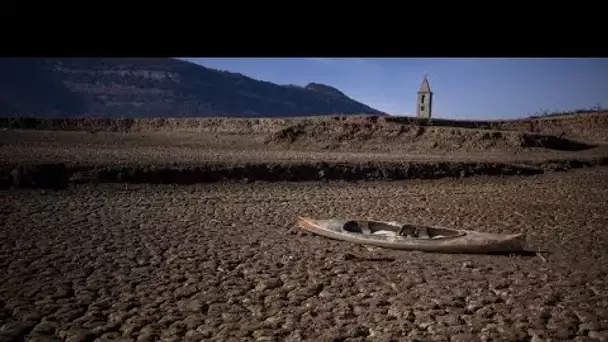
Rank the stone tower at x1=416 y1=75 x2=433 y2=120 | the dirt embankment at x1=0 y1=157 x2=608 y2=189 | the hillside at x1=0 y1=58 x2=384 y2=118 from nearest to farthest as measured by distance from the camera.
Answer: the dirt embankment at x1=0 y1=157 x2=608 y2=189
the stone tower at x1=416 y1=75 x2=433 y2=120
the hillside at x1=0 y1=58 x2=384 y2=118

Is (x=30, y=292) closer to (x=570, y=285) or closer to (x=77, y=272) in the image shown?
(x=77, y=272)

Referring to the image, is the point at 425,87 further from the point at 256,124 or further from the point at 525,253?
the point at 525,253

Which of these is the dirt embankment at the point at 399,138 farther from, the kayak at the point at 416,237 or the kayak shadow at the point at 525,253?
the kayak shadow at the point at 525,253

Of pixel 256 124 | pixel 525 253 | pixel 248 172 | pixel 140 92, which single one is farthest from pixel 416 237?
pixel 140 92

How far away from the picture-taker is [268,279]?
510cm

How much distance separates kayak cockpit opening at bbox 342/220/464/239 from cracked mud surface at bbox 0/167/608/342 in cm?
45

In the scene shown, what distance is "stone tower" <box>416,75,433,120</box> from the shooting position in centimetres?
3450

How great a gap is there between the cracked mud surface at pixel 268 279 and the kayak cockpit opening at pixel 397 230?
1.47 feet

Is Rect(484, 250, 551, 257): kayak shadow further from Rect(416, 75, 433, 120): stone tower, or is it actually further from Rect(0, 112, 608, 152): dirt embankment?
Rect(416, 75, 433, 120): stone tower

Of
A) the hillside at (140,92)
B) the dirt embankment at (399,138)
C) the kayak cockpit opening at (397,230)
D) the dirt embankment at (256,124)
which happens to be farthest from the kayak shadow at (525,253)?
the hillside at (140,92)

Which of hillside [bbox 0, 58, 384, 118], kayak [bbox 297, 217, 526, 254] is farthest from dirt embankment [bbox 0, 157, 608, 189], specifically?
hillside [bbox 0, 58, 384, 118]
